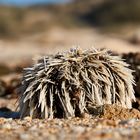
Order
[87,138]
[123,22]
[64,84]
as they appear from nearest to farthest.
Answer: [87,138] < [64,84] < [123,22]

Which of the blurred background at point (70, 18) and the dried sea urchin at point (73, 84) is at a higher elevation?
the blurred background at point (70, 18)

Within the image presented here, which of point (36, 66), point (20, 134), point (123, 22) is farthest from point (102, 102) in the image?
point (123, 22)

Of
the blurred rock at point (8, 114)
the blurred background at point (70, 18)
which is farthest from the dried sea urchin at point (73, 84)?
the blurred background at point (70, 18)

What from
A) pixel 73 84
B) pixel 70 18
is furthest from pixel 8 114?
pixel 70 18

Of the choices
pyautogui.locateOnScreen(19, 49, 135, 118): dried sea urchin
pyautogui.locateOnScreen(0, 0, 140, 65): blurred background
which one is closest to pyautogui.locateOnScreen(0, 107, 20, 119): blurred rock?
pyautogui.locateOnScreen(19, 49, 135, 118): dried sea urchin

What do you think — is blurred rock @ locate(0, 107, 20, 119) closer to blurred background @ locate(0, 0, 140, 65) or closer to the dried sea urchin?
the dried sea urchin

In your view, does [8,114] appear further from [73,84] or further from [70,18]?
[70,18]

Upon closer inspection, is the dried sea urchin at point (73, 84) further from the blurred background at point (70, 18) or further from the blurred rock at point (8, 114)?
the blurred background at point (70, 18)

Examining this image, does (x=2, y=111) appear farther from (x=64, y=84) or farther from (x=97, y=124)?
(x=97, y=124)
